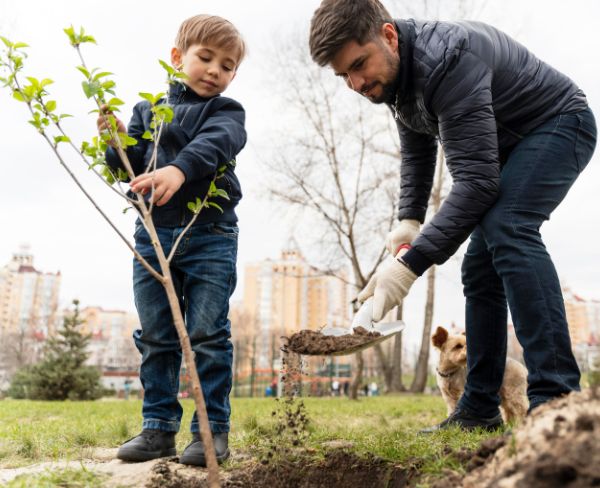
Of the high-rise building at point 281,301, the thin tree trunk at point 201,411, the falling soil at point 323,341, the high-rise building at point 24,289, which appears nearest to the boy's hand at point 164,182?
the thin tree trunk at point 201,411

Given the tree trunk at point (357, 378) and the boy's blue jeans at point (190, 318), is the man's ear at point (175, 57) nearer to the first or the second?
Result: the boy's blue jeans at point (190, 318)

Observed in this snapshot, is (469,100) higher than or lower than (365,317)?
higher

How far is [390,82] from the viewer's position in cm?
248

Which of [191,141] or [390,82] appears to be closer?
[390,82]

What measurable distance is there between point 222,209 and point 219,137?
1.17 ft

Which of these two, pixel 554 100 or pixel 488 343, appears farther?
pixel 488 343

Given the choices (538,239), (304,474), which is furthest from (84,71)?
(538,239)

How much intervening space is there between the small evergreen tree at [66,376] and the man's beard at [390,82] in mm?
15086

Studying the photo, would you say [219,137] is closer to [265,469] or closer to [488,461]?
[265,469]

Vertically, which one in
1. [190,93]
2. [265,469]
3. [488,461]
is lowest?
[265,469]

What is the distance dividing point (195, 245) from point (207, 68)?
92cm

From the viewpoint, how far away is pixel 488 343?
9.81 feet

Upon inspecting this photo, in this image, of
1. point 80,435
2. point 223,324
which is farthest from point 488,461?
point 80,435

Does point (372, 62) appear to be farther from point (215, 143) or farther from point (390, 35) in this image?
point (215, 143)
